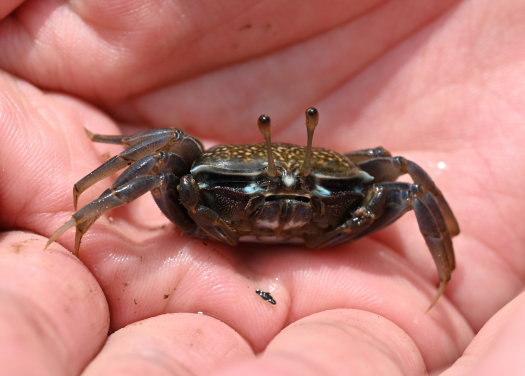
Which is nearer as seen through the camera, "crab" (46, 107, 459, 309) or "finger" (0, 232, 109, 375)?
"finger" (0, 232, 109, 375)

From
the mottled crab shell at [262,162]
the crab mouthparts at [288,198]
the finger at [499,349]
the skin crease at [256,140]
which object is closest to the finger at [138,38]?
the skin crease at [256,140]

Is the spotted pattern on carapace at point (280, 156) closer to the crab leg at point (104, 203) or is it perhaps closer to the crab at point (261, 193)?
the crab at point (261, 193)

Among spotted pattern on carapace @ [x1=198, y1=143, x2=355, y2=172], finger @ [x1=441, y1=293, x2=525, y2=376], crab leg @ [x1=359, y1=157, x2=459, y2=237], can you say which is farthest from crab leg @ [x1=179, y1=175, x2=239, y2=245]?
finger @ [x1=441, y1=293, x2=525, y2=376]

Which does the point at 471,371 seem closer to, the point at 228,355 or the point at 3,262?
the point at 228,355

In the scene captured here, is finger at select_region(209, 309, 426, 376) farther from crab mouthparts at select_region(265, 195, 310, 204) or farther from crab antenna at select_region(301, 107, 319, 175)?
crab antenna at select_region(301, 107, 319, 175)

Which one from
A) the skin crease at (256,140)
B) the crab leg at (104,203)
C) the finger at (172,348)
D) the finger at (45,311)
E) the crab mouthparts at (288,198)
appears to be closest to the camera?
the finger at (45,311)

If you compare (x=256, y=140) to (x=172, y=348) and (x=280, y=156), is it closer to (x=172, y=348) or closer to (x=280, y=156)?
(x=280, y=156)

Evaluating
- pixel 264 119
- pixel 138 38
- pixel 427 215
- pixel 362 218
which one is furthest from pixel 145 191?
pixel 427 215
